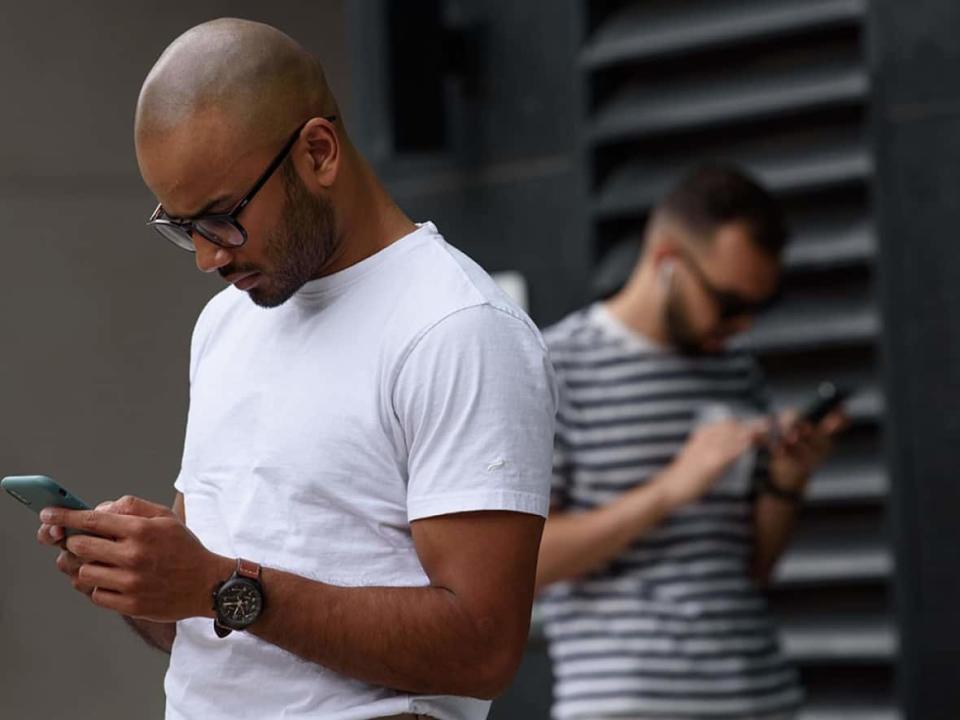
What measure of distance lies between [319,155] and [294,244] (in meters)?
0.12

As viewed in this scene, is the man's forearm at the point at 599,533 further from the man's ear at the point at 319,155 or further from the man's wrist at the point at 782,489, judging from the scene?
the man's ear at the point at 319,155

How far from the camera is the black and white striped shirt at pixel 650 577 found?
11.7ft

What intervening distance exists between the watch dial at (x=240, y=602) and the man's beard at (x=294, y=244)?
0.40m

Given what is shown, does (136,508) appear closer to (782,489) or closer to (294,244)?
(294,244)

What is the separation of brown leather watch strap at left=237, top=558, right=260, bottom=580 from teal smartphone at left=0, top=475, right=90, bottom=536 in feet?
0.67

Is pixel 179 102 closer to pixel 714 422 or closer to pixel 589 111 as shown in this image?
pixel 714 422

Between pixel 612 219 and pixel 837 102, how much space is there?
2.70ft

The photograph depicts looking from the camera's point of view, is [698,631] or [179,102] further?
[698,631]

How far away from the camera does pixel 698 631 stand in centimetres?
357

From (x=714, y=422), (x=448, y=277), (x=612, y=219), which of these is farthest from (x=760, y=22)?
(x=448, y=277)

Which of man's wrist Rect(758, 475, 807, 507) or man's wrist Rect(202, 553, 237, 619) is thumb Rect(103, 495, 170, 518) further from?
man's wrist Rect(758, 475, 807, 507)

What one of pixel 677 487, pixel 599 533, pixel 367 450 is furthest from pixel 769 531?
pixel 367 450

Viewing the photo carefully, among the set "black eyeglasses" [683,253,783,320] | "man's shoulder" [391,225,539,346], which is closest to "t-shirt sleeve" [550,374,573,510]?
"black eyeglasses" [683,253,783,320]

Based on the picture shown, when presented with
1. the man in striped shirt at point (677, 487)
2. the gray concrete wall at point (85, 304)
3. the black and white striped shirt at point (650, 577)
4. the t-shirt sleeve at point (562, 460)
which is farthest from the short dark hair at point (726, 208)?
the gray concrete wall at point (85, 304)
